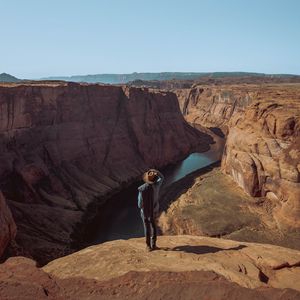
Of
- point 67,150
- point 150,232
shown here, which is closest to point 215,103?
point 67,150

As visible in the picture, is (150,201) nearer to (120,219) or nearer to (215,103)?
(120,219)

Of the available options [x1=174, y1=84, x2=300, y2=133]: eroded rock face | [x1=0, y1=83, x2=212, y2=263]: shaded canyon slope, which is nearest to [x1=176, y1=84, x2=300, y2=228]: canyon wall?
[x1=0, y1=83, x2=212, y2=263]: shaded canyon slope

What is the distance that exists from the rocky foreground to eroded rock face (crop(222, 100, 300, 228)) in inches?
1107

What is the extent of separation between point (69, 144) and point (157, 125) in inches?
1168

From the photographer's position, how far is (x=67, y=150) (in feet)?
207

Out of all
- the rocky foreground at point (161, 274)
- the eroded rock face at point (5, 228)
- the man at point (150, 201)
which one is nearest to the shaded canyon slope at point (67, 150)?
the eroded rock face at point (5, 228)

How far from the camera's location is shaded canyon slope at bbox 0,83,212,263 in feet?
151

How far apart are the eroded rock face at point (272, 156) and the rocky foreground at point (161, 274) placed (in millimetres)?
28124

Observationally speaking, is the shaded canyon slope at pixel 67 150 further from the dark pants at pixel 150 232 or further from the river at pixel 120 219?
the dark pants at pixel 150 232

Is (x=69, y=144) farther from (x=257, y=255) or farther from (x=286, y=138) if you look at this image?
(x=257, y=255)

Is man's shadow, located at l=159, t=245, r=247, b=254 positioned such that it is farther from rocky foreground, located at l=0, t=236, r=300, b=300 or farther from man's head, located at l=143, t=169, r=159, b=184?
man's head, located at l=143, t=169, r=159, b=184

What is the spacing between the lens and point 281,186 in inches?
1698

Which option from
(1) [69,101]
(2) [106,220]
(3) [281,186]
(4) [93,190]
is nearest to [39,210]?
(2) [106,220]

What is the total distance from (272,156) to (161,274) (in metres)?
37.8
